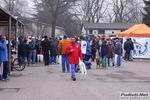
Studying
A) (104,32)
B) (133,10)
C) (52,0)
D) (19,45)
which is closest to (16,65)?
(19,45)

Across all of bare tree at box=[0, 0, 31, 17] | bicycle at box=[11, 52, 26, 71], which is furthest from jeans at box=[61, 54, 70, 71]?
bare tree at box=[0, 0, 31, 17]

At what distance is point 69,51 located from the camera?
43.5 ft

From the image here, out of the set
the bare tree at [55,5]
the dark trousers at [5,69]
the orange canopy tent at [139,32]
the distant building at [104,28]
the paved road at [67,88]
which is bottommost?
the paved road at [67,88]

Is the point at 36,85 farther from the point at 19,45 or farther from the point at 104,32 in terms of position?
the point at 104,32

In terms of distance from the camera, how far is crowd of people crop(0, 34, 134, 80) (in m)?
13.2

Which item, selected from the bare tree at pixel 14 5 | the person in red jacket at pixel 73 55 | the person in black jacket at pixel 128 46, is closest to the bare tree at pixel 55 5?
the bare tree at pixel 14 5

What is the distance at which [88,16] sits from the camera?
82375 millimetres

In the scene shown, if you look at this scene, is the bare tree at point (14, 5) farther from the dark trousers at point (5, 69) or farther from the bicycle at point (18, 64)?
the dark trousers at point (5, 69)

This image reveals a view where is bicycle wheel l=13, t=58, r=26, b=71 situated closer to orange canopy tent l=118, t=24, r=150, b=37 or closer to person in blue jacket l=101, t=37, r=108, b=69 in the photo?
person in blue jacket l=101, t=37, r=108, b=69

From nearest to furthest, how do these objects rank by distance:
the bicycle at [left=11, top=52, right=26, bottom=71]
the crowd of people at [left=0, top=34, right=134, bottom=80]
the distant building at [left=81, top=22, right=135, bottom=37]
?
the crowd of people at [left=0, top=34, right=134, bottom=80], the bicycle at [left=11, top=52, right=26, bottom=71], the distant building at [left=81, top=22, right=135, bottom=37]

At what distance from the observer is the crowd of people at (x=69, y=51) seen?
13.2 m

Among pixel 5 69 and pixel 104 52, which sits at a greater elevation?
pixel 104 52

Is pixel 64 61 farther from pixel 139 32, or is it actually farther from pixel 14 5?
pixel 14 5

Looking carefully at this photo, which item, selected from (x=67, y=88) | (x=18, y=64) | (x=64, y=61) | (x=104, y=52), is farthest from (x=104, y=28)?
(x=67, y=88)
